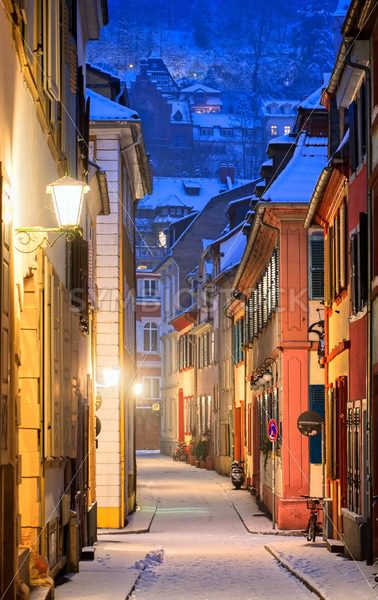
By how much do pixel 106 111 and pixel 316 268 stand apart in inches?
215

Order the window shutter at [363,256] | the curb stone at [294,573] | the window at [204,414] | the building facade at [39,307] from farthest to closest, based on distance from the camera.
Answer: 1. the window at [204,414]
2. the window shutter at [363,256]
3. the curb stone at [294,573]
4. the building facade at [39,307]

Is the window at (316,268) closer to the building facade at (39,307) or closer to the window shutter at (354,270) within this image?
the window shutter at (354,270)

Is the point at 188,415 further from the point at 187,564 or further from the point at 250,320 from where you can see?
the point at 187,564

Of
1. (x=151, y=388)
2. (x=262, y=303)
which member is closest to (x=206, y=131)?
(x=151, y=388)

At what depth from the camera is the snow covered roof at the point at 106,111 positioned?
29391mm

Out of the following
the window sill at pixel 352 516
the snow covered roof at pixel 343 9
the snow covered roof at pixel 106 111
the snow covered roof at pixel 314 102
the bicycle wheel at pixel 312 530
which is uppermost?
the snow covered roof at pixel 343 9

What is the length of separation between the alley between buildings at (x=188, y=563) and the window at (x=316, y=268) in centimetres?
518

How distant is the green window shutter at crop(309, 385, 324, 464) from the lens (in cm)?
2989

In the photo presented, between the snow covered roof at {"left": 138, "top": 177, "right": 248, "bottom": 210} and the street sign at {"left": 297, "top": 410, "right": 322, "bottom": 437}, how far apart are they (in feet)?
297

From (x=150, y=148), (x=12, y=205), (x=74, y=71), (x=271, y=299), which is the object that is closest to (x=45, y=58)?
(x=12, y=205)

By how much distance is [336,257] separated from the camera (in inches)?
941

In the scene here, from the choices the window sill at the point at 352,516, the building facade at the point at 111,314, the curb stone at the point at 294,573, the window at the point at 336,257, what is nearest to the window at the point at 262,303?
the building facade at the point at 111,314

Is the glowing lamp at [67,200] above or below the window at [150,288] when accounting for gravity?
below

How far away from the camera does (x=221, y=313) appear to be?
2254 inches
